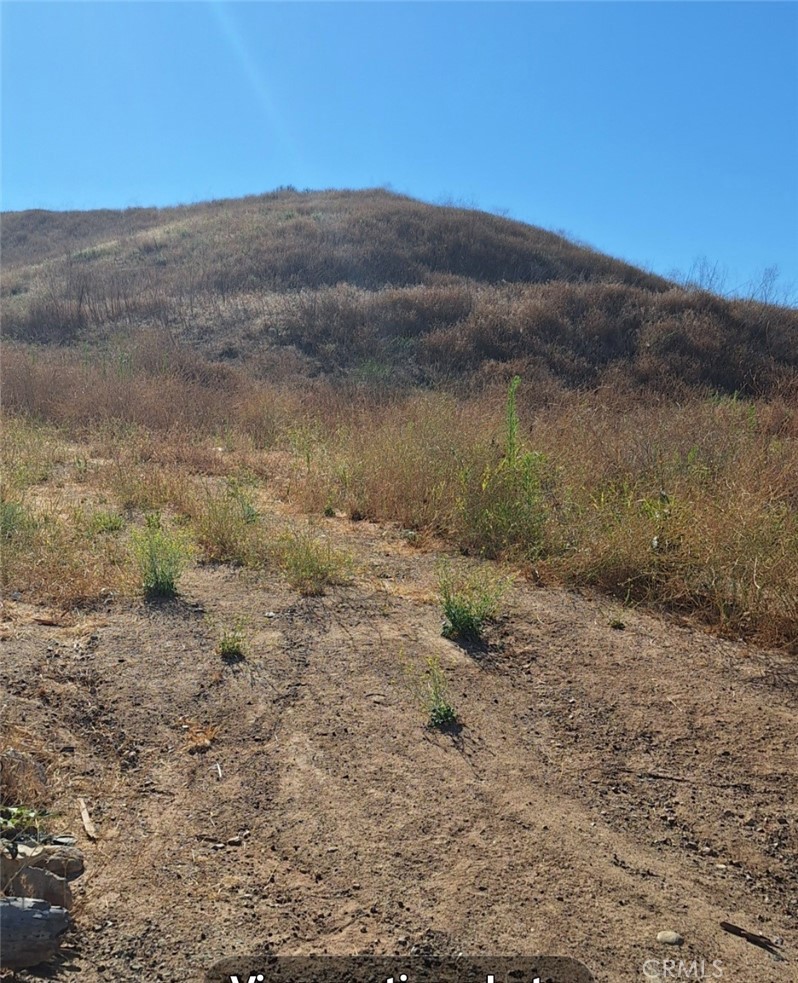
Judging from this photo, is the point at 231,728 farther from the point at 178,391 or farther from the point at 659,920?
the point at 178,391

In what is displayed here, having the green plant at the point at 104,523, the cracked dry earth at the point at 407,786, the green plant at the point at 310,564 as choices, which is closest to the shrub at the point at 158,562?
the cracked dry earth at the point at 407,786

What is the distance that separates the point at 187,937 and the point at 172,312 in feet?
52.1

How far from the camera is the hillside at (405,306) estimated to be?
14.3 m

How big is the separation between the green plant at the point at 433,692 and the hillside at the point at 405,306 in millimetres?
8992

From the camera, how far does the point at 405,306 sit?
16.2 metres

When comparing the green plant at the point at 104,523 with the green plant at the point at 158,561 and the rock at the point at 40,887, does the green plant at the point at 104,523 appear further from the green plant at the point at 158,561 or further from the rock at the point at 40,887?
the rock at the point at 40,887

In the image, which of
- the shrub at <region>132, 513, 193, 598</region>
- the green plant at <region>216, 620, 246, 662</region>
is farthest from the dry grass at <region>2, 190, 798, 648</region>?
the green plant at <region>216, 620, 246, 662</region>

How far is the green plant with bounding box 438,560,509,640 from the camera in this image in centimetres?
390

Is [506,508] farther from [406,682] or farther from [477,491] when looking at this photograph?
[406,682]

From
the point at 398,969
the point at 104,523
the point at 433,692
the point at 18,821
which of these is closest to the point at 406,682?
the point at 433,692

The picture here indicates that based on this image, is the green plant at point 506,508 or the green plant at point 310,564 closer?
the green plant at point 310,564

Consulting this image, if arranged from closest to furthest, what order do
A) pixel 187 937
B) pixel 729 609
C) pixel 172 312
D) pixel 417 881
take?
pixel 187 937, pixel 417 881, pixel 729 609, pixel 172 312

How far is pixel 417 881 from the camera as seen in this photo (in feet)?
7.43

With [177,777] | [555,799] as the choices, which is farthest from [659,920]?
[177,777]
